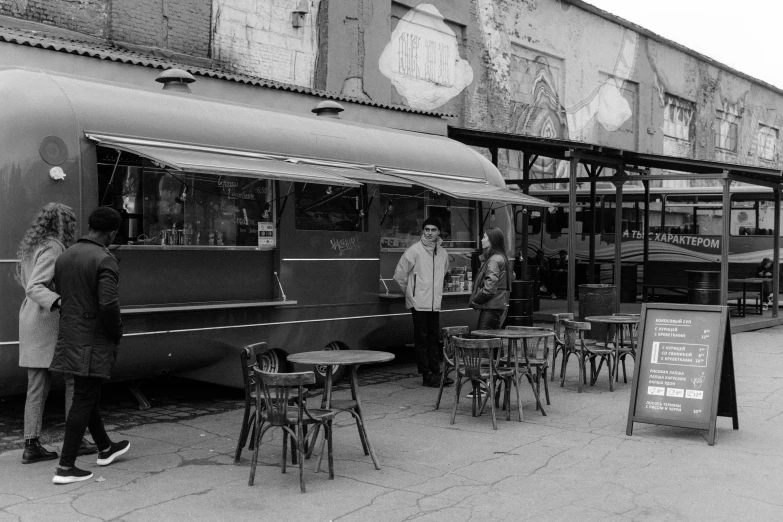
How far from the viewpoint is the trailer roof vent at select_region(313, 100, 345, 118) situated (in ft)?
35.6

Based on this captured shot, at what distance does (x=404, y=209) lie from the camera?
36.8 ft

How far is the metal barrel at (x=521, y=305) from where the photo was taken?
41.7 ft

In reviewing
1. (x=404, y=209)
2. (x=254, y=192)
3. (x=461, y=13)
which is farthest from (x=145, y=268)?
(x=461, y=13)

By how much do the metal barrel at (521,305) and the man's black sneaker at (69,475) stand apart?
307 inches

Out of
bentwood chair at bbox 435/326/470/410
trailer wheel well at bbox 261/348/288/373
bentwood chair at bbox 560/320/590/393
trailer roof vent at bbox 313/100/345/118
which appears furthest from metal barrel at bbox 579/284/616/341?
trailer wheel well at bbox 261/348/288/373

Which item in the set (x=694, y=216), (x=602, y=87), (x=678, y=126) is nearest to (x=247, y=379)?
(x=694, y=216)

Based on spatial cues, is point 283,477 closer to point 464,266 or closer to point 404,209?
point 404,209

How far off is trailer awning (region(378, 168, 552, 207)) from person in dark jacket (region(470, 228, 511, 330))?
0.96 meters

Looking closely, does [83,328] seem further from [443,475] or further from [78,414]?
[443,475]

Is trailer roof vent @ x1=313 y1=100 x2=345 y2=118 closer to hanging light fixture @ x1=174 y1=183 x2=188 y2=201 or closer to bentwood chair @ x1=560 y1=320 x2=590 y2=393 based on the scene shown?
hanging light fixture @ x1=174 y1=183 x2=188 y2=201

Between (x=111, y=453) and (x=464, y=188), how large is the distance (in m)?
6.01

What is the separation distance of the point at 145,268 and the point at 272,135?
2.16 m

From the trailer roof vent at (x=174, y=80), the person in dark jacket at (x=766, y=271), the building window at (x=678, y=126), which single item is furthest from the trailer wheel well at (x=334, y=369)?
the building window at (x=678, y=126)

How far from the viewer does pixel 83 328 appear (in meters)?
5.94
